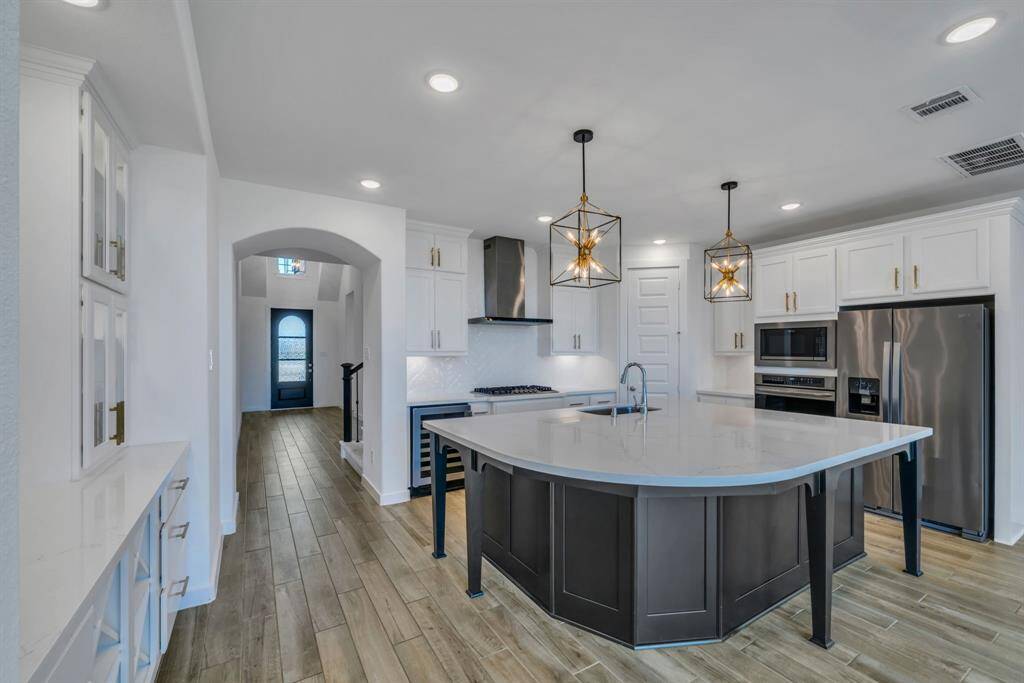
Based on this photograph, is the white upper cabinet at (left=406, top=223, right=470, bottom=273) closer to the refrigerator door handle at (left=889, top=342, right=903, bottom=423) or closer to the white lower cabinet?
the white lower cabinet

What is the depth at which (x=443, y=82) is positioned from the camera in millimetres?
2131

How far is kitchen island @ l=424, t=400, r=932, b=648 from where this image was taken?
1836mm

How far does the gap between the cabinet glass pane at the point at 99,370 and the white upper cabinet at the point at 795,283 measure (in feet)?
16.2

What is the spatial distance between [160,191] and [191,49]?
84 centimetres

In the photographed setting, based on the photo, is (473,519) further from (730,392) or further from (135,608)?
(730,392)

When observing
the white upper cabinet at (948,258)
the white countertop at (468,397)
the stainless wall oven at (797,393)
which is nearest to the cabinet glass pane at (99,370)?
the white countertop at (468,397)

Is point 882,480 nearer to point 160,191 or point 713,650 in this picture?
point 713,650

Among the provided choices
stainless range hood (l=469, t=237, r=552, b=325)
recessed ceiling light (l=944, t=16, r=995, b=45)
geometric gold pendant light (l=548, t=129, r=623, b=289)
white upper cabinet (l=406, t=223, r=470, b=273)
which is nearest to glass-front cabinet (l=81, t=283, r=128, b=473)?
geometric gold pendant light (l=548, t=129, r=623, b=289)

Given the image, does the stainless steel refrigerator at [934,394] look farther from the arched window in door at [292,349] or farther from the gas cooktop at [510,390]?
the arched window in door at [292,349]

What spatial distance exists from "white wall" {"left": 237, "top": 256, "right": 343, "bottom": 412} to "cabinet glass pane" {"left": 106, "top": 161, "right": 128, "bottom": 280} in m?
7.75

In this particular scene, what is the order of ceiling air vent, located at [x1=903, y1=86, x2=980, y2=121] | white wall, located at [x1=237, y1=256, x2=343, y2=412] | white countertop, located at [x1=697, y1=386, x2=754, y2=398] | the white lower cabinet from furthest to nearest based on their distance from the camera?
1. white wall, located at [x1=237, y1=256, x2=343, y2=412]
2. white countertop, located at [x1=697, y1=386, x2=754, y2=398]
3. ceiling air vent, located at [x1=903, y1=86, x2=980, y2=121]
4. the white lower cabinet

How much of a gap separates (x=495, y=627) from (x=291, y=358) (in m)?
9.53

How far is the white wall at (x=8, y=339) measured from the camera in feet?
1.56

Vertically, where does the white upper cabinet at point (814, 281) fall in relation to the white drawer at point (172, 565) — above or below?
above
